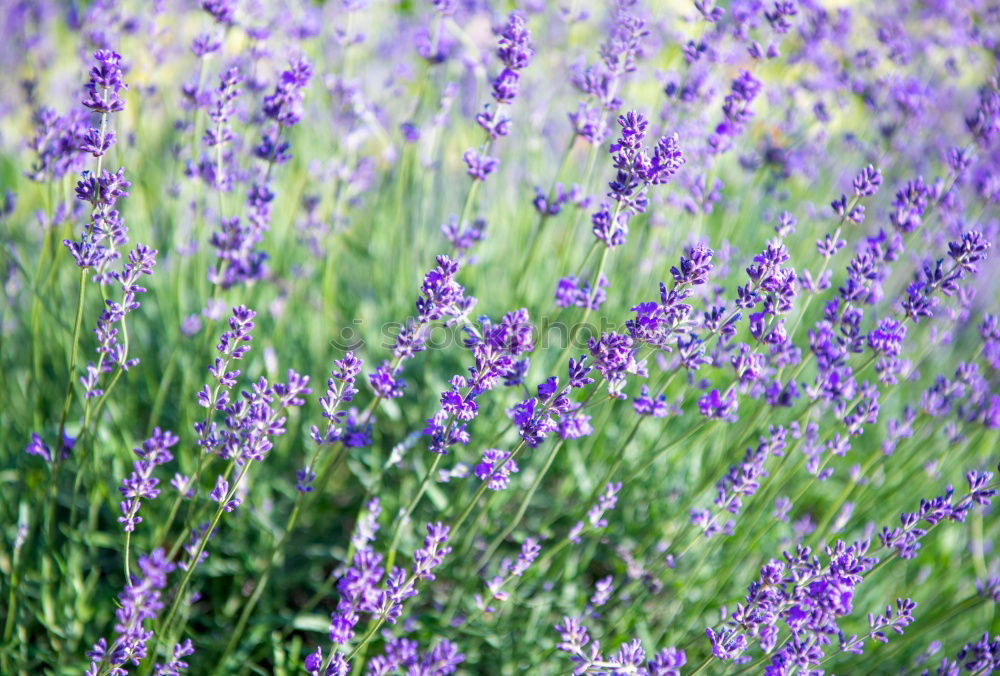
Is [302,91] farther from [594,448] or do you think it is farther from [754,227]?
[754,227]

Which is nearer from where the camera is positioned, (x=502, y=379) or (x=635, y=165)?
(x=635, y=165)

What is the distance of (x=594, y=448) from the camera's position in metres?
2.89

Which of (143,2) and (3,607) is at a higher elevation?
(143,2)

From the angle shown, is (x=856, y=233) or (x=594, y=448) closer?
(x=594, y=448)

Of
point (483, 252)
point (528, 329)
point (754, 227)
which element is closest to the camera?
point (528, 329)

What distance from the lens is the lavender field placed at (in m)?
1.68

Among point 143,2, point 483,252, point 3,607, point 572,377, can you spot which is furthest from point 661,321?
point 143,2

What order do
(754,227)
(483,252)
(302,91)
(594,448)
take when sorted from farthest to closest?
(754,227)
(483,252)
(594,448)
(302,91)

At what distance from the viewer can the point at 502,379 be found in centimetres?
258

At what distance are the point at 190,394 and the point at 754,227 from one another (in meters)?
2.95

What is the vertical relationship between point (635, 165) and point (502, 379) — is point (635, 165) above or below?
below

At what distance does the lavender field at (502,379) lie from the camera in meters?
1.68

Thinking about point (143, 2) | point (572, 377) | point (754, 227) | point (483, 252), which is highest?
point (143, 2)

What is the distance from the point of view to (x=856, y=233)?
4164 millimetres
